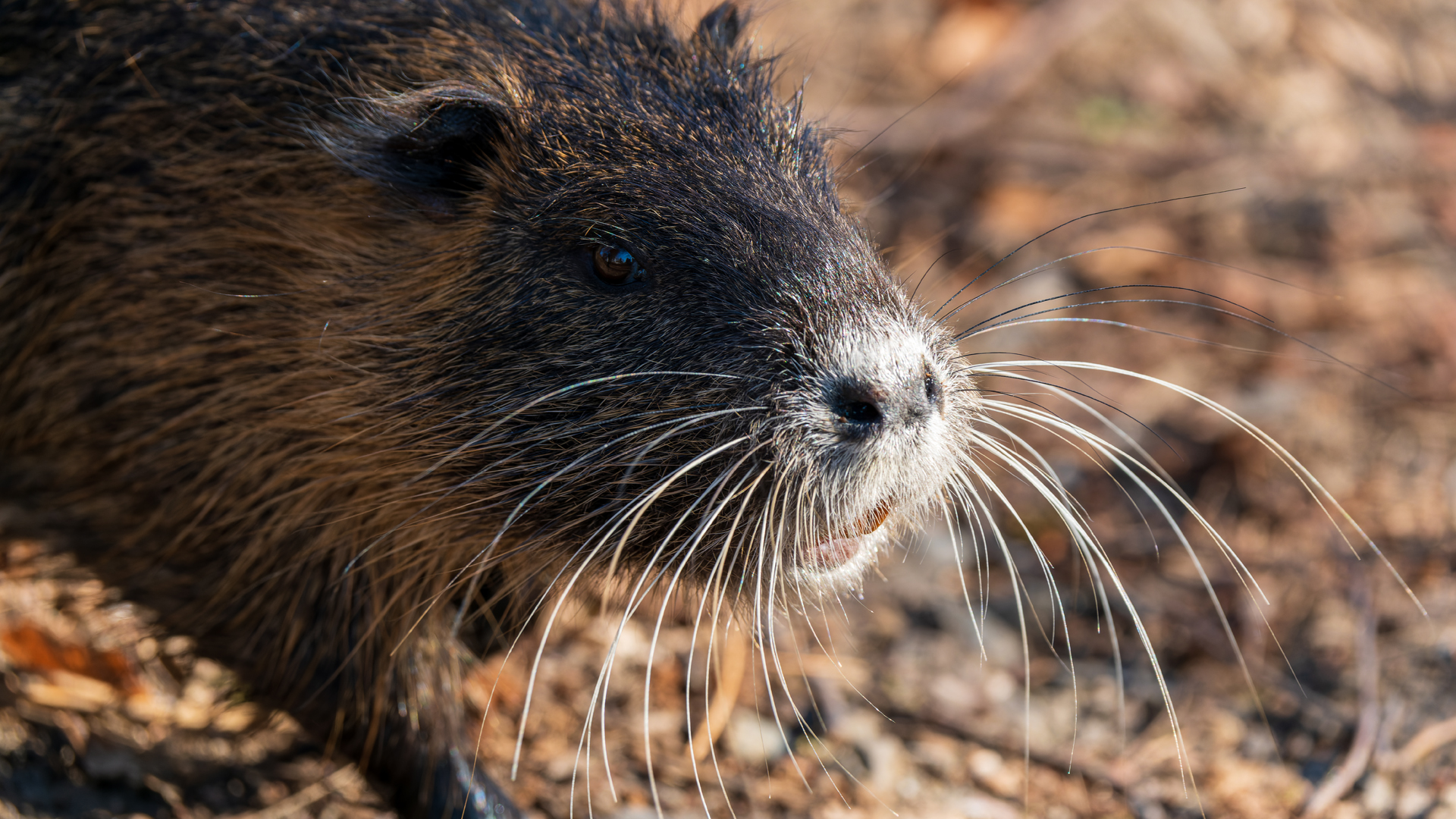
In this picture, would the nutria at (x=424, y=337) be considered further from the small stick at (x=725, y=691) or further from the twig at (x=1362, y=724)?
the twig at (x=1362, y=724)

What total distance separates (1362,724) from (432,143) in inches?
131

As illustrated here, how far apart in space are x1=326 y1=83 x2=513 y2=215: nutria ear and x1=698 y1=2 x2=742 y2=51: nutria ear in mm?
811

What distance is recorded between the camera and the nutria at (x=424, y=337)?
2.63 metres

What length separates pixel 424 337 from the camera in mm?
2883

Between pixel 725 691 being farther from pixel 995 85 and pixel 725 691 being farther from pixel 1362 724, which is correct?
pixel 995 85

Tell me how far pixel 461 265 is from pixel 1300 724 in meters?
3.08

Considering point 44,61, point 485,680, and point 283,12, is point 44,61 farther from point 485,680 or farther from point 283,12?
point 485,680

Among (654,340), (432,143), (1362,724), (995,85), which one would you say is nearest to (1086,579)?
(1362,724)

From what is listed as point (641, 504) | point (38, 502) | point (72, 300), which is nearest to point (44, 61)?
point (72, 300)

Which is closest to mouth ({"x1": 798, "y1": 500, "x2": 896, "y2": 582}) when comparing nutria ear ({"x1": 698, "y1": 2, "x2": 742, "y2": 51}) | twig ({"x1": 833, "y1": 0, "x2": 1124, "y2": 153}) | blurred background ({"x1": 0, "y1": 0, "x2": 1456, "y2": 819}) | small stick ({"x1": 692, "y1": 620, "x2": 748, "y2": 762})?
blurred background ({"x1": 0, "y1": 0, "x2": 1456, "y2": 819})

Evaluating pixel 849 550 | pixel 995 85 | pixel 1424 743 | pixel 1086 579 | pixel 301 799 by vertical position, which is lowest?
pixel 301 799

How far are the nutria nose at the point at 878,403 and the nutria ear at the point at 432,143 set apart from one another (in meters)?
1.09

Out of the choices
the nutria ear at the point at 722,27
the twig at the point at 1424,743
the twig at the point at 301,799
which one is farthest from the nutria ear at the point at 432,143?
the twig at the point at 1424,743

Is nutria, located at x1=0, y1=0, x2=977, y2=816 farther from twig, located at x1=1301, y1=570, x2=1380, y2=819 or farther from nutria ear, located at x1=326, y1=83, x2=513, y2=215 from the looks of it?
twig, located at x1=1301, y1=570, x2=1380, y2=819
